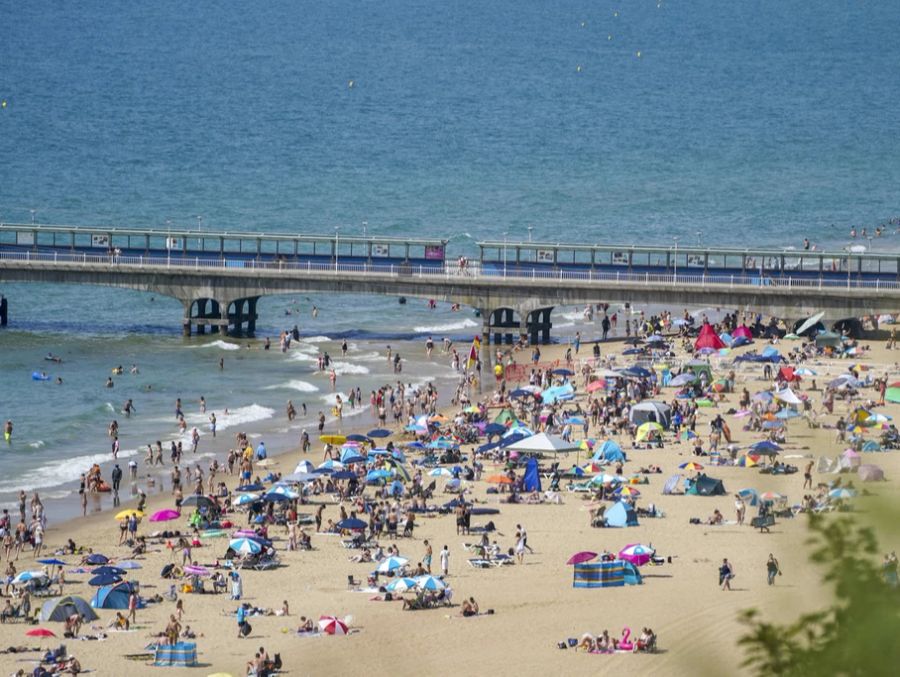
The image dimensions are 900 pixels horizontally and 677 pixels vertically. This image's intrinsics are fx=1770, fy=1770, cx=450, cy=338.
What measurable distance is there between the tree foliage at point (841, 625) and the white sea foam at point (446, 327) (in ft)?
233

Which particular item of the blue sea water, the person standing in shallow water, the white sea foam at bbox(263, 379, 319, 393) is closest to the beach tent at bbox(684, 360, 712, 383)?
the blue sea water

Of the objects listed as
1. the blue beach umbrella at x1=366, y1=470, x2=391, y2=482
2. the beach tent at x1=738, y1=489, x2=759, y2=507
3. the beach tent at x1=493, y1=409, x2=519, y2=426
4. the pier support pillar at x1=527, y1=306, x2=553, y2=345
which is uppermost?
the pier support pillar at x1=527, y1=306, x2=553, y2=345

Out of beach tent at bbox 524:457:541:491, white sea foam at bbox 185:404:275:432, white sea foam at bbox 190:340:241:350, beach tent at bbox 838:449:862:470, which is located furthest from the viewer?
white sea foam at bbox 190:340:241:350

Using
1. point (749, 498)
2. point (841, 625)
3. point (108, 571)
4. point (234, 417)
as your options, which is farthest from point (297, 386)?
point (841, 625)

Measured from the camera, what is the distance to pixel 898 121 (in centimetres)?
18525

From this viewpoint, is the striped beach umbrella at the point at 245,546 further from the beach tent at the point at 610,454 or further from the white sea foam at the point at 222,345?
the white sea foam at the point at 222,345

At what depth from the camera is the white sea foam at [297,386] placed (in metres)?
60.3

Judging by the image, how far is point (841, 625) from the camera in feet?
18.9

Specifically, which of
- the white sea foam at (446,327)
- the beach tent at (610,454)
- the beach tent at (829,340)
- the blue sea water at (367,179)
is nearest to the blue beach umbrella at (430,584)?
the beach tent at (610,454)

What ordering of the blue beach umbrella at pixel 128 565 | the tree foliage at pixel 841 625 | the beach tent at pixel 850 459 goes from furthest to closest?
the beach tent at pixel 850 459 < the blue beach umbrella at pixel 128 565 < the tree foliage at pixel 841 625

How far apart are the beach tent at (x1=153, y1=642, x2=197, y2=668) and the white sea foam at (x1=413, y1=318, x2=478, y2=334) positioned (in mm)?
50219

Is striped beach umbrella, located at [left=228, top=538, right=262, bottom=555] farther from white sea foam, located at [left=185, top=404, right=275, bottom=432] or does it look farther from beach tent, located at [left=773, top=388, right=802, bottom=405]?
beach tent, located at [left=773, top=388, right=802, bottom=405]

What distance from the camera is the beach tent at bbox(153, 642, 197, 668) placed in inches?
1056

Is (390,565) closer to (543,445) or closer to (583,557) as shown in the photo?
(583,557)
